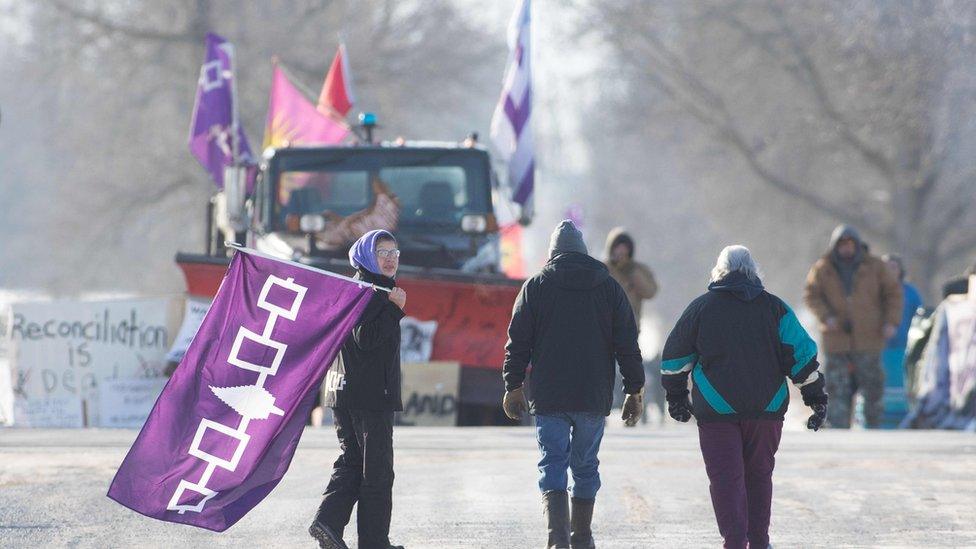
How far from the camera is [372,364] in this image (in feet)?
27.9

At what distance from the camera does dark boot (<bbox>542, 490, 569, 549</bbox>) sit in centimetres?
848

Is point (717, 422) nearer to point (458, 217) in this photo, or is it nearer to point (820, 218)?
point (458, 217)

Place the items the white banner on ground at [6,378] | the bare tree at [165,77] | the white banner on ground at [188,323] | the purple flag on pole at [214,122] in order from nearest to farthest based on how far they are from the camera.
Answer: the white banner on ground at [188,323] < the white banner on ground at [6,378] < the purple flag on pole at [214,122] < the bare tree at [165,77]

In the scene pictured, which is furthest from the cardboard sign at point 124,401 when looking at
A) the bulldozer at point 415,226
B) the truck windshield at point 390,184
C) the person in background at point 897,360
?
the person in background at point 897,360

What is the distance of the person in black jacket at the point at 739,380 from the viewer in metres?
8.30

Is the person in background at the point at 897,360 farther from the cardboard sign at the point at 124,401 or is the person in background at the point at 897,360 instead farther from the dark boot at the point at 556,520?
the dark boot at the point at 556,520

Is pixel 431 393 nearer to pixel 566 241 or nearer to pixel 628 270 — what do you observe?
pixel 628 270

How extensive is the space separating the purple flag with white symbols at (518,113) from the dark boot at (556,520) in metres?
9.81

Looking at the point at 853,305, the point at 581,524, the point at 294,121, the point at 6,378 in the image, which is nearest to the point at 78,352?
the point at 6,378

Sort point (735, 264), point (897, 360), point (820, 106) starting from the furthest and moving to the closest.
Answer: point (820, 106) < point (897, 360) < point (735, 264)

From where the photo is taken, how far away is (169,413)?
28.2 ft

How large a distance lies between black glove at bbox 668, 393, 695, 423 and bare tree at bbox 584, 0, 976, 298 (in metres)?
21.5

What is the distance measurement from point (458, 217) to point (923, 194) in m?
19.3

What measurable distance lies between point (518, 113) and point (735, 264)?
11.4 m
